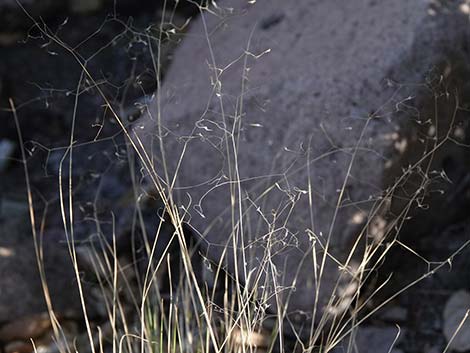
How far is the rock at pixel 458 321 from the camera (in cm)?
245

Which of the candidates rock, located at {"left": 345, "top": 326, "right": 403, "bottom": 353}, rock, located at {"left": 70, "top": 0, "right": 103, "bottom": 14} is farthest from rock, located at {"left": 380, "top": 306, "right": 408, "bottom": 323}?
rock, located at {"left": 70, "top": 0, "right": 103, "bottom": 14}

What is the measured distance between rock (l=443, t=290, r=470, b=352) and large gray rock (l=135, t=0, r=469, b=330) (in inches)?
11.8

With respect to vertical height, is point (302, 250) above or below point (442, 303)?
above

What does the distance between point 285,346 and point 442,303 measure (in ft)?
1.51

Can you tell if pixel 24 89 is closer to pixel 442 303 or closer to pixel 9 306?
pixel 9 306

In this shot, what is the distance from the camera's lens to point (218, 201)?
102 inches

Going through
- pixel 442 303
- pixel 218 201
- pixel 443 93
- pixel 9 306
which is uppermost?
pixel 443 93

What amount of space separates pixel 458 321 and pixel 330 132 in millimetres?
628

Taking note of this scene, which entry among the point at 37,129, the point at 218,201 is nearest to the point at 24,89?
the point at 37,129

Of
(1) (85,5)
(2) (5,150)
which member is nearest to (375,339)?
(2) (5,150)

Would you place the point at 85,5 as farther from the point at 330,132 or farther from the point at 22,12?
the point at 330,132

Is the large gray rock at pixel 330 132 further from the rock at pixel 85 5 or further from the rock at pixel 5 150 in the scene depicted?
the rock at pixel 85 5

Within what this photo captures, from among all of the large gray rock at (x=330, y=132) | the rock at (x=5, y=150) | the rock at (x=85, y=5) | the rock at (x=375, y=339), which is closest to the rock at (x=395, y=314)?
the rock at (x=375, y=339)

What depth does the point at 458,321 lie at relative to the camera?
99.4 inches
